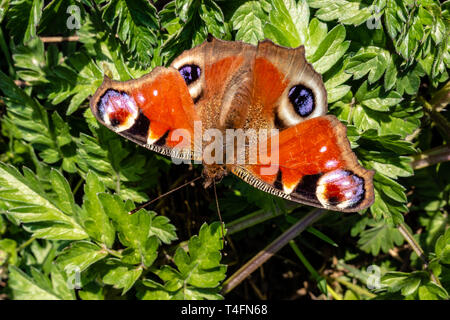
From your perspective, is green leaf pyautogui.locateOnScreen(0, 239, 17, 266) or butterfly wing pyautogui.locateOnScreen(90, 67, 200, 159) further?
green leaf pyautogui.locateOnScreen(0, 239, 17, 266)

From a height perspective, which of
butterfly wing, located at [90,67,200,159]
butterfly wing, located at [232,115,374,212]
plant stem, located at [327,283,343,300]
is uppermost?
butterfly wing, located at [90,67,200,159]

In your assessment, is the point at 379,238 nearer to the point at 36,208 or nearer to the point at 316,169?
the point at 316,169

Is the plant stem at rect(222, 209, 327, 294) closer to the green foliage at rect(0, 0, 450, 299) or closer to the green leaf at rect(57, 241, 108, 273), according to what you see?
the green foliage at rect(0, 0, 450, 299)

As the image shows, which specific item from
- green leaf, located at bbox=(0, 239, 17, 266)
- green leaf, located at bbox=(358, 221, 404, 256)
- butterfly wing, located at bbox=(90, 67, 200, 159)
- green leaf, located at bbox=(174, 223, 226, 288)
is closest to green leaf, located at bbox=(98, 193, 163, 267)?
green leaf, located at bbox=(174, 223, 226, 288)

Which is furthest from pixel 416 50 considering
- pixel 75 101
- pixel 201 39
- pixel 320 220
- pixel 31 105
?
pixel 31 105

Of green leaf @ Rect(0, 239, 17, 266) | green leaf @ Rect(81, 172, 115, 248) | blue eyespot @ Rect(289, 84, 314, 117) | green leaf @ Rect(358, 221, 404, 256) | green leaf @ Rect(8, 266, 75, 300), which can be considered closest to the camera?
blue eyespot @ Rect(289, 84, 314, 117)
